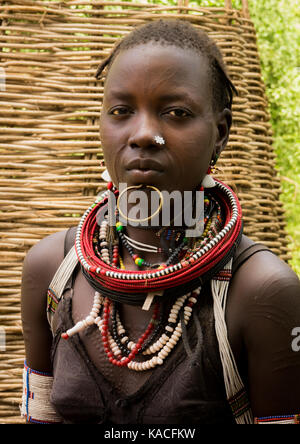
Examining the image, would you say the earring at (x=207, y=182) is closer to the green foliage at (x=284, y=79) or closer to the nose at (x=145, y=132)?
the nose at (x=145, y=132)

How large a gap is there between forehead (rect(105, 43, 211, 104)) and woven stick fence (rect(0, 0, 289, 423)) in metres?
1.10

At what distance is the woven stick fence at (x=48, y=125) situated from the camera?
272 centimetres

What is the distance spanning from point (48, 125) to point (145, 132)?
129 centimetres

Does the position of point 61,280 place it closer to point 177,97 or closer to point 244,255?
point 244,255

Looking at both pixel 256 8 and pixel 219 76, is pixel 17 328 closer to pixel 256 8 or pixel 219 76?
pixel 219 76

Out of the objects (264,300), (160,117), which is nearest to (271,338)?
(264,300)

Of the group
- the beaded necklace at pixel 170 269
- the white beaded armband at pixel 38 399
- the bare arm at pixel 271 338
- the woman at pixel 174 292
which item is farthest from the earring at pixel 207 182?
the white beaded armband at pixel 38 399

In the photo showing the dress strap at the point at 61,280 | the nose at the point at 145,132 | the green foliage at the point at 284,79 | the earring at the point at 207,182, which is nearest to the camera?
the nose at the point at 145,132

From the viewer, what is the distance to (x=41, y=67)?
279 centimetres

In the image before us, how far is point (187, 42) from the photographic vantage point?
5.63ft

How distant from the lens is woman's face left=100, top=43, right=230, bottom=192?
164 centimetres

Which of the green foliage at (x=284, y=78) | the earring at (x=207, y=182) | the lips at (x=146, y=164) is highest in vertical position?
the lips at (x=146, y=164)

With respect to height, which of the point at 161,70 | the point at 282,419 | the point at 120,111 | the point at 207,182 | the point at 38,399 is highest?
the point at 161,70
